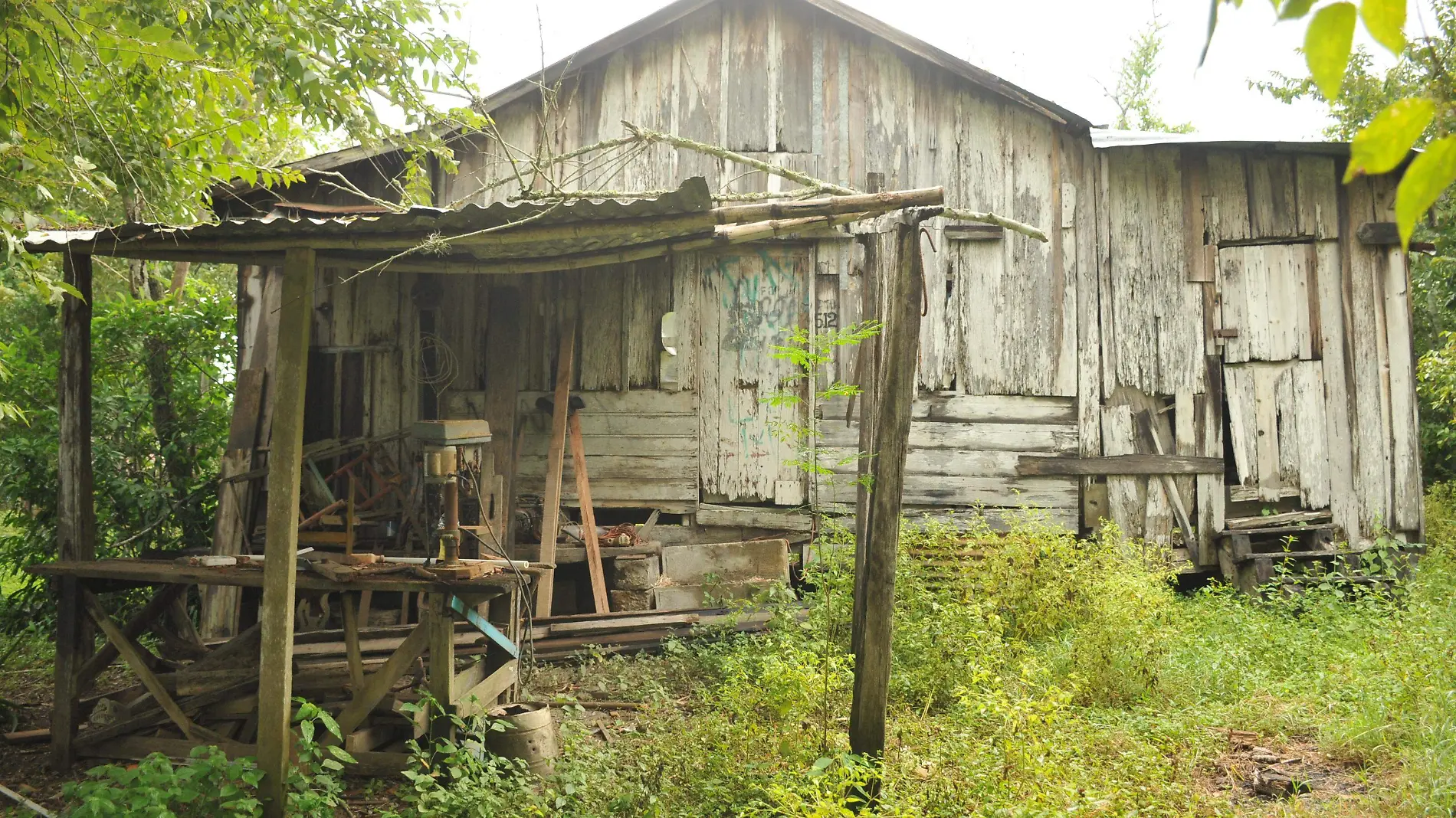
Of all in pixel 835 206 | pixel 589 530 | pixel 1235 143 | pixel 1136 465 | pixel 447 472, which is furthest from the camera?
pixel 1136 465

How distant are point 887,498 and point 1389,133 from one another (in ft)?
12.9

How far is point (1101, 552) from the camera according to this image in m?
7.75

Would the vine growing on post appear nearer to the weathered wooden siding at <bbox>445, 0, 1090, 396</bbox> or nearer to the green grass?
the green grass

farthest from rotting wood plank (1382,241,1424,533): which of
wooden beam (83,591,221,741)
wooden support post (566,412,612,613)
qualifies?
wooden beam (83,591,221,741)

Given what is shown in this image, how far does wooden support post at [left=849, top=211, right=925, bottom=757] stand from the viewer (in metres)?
4.82

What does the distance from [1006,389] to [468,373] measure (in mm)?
5471

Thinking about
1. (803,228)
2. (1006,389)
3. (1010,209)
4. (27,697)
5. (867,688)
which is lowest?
(27,697)

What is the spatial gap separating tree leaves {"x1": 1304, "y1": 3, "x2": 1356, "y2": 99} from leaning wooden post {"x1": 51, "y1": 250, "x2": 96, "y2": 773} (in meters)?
6.91

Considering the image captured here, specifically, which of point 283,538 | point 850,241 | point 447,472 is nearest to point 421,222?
point 447,472

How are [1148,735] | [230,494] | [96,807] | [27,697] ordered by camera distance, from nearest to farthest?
[96,807] → [1148,735] → [27,697] → [230,494]

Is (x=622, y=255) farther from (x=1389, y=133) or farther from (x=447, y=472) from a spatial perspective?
(x=1389, y=133)

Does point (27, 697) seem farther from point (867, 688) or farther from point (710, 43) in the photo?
point (710, 43)

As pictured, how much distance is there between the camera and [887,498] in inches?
195

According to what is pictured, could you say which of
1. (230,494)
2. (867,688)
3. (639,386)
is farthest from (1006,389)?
(230,494)
